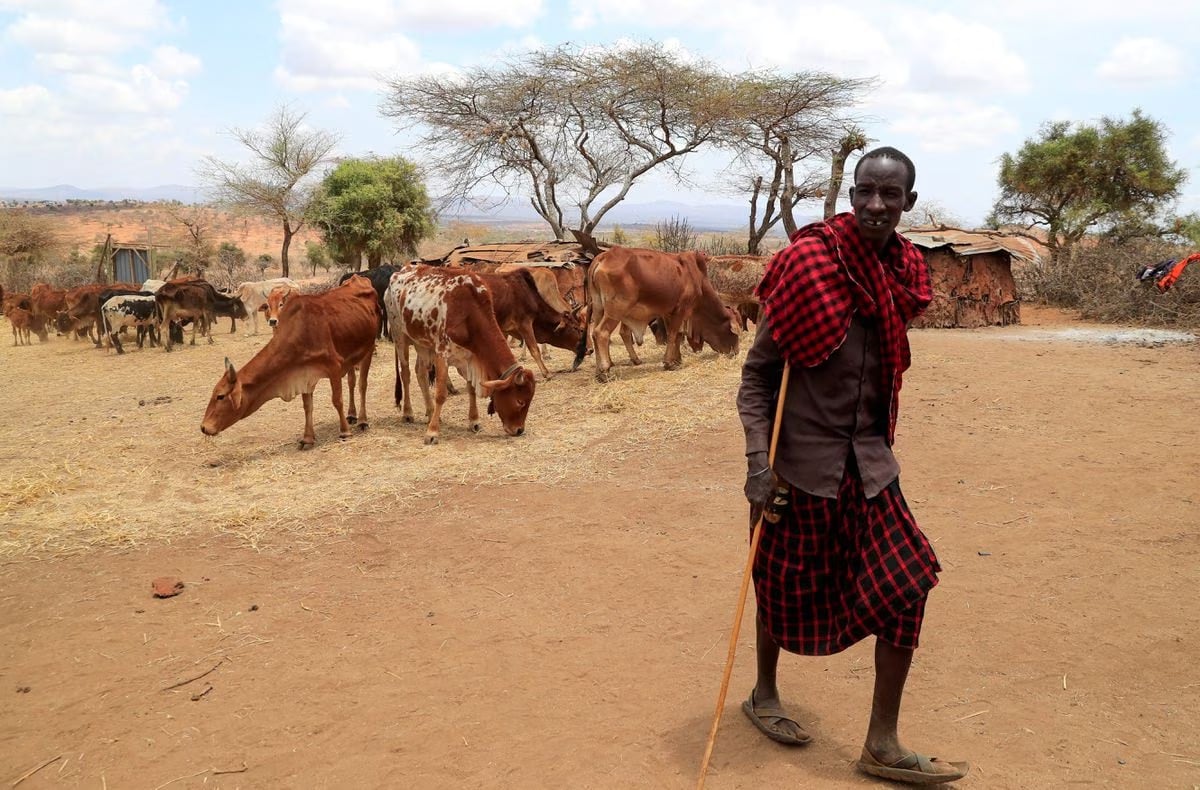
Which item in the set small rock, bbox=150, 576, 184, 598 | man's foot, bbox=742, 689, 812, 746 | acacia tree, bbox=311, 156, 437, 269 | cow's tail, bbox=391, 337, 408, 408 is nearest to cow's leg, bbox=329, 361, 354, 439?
cow's tail, bbox=391, 337, 408, 408

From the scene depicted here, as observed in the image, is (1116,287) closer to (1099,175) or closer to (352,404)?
(1099,175)

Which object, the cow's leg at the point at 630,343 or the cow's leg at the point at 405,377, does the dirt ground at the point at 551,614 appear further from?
the cow's leg at the point at 630,343

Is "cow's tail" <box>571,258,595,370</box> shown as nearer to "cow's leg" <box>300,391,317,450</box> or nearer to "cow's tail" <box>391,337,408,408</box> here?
"cow's tail" <box>391,337,408,408</box>

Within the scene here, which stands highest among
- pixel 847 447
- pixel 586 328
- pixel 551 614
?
pixel 847 447

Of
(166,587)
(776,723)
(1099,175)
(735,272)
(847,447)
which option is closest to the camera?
(847,447)

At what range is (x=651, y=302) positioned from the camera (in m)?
11.2

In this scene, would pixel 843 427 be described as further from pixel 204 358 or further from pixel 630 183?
pixel 630 183

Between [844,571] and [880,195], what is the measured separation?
1288 millimetres

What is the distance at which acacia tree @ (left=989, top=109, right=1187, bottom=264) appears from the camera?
2256 centimetres

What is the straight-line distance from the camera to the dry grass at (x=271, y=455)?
5.89 meters

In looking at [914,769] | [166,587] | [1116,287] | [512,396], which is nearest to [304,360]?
[512,396]

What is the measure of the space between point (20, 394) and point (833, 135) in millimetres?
21139

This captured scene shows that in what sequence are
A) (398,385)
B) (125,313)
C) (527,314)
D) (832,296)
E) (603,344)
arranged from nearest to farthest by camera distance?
(832,296), (398,385), (603,344), (527,314), (125,313)

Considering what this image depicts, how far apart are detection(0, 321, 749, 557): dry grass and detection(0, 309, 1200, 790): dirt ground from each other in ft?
0.17
